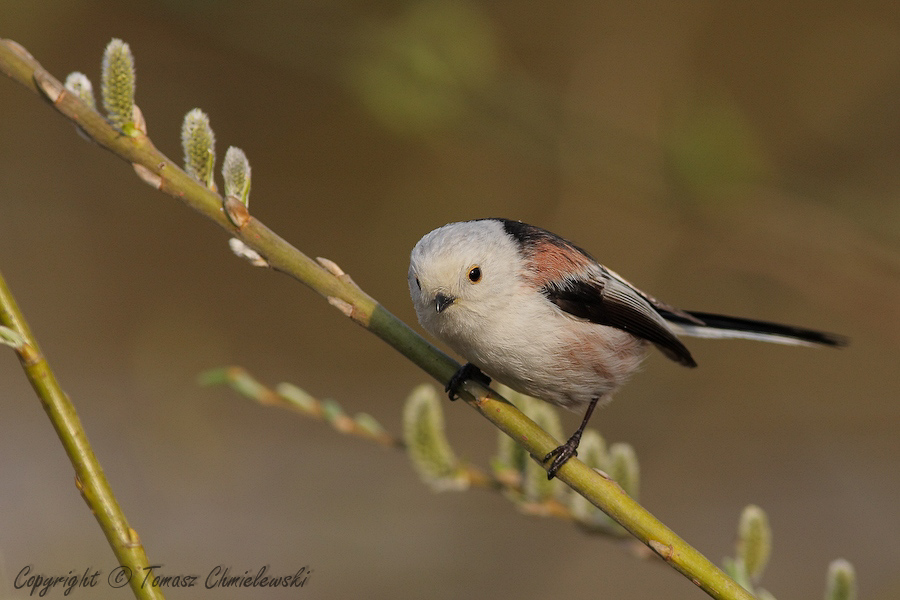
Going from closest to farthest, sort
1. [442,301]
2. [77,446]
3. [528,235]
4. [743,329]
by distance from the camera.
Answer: [77,446]
[442,301]
[528,235]
[743,329]

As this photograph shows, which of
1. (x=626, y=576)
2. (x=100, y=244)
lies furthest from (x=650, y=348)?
(x=100, y=244)

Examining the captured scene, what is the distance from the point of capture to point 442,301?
165 centimetres

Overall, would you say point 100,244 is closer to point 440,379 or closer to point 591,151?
→ point 591,151

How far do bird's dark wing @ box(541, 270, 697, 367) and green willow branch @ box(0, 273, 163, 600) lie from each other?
44.2 inches

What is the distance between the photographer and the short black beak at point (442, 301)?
5.38 feet

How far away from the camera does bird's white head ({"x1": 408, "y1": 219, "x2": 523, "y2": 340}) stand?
166 cm

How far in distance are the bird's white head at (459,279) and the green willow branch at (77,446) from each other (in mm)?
861

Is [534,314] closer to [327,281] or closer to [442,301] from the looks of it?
[442,301]

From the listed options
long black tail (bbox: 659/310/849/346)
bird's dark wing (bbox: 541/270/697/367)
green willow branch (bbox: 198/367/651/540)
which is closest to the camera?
green willow branch (bbox: 198/367/651/540)

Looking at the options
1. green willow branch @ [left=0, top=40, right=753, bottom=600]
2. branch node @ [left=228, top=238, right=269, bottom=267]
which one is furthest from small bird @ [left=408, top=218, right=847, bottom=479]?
branch node @ [left=228, top=238, right=269, bottom=267]

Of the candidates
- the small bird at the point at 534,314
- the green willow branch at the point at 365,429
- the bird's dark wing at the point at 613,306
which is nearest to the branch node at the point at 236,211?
the green willow branch at the point at 365,429

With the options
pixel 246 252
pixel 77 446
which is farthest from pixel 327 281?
pixel 77 446

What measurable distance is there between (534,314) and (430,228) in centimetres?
267

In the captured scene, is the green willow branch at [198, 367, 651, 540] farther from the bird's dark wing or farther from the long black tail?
the long black tail
